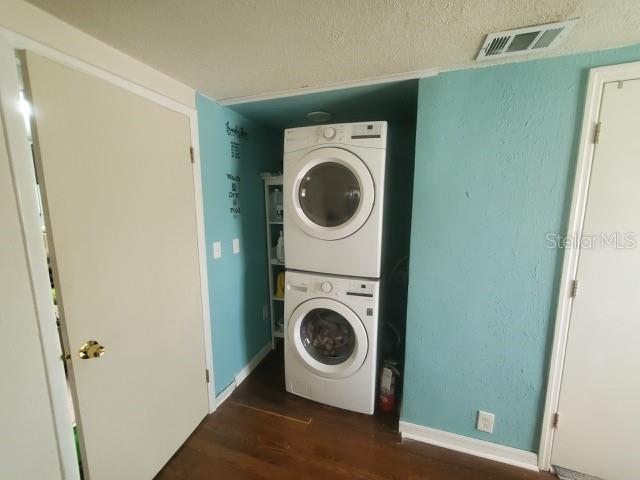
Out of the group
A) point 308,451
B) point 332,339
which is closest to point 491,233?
point 332,339

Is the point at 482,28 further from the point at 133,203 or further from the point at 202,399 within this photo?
the point at 202,399

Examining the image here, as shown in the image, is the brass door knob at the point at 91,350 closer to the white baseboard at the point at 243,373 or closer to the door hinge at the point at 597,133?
the white baseboard at the point at 243,373

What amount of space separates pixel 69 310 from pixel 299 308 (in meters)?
1.11

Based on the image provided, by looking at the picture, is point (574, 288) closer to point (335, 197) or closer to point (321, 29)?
point (335, 197)

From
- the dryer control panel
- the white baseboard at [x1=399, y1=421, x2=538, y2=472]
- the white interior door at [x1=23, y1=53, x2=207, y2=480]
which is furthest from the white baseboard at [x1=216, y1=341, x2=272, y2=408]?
the dryer control panel

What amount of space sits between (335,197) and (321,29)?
85 centimetres

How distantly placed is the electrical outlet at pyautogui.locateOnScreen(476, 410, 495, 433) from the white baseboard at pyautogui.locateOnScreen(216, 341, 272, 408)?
1.62 metres

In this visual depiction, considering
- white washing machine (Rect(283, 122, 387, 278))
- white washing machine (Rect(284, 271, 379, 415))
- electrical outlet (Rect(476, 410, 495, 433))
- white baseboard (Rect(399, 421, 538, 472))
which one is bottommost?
white baseboard (Rect(399, 421, 538, 472))

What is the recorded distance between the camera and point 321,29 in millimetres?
981

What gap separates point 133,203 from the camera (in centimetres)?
117

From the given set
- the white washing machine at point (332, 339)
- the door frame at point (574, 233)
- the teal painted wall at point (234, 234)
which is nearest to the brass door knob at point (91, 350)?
the teal painted wall at point (234, 234)

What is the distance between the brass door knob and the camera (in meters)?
1.00

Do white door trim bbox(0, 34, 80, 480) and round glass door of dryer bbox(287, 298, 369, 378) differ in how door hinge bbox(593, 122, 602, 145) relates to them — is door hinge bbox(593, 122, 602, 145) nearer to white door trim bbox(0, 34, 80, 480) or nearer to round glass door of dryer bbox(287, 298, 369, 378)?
round glass door of dryer bbox(287, 298, 369, 378)

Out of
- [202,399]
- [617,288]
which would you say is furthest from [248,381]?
[617,288]
